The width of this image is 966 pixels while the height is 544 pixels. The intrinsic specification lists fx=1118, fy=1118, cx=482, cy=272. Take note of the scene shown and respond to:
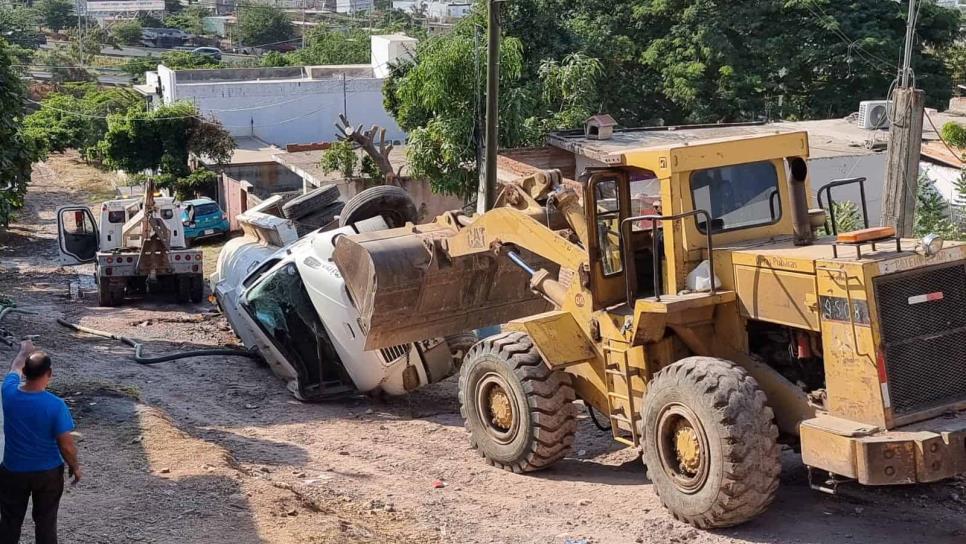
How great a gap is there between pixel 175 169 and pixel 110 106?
16.7 metres

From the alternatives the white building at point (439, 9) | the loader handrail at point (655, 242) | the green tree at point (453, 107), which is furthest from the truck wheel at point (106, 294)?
the white building at point (439, 9)

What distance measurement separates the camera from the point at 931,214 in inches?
716

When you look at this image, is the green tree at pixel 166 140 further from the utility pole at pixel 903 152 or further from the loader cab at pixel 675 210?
the loader cab at pixel 675 210

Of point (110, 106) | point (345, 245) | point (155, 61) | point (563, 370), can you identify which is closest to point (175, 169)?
point (110, 106)

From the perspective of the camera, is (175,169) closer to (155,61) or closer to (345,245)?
(345,245)

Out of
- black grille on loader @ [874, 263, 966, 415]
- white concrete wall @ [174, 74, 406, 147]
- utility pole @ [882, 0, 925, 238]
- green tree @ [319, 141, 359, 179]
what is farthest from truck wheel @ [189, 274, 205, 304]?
white concrete wall @ [174, 74, 406, 147]

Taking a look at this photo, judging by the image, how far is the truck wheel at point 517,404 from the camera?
9578 millimetres

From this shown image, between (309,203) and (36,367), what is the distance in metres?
11.1

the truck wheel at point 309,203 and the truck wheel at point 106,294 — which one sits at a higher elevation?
the truck wheel at point 309,203

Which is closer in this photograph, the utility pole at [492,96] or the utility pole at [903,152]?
the utility pole at [903,152]

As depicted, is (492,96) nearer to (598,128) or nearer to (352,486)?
(352,486)

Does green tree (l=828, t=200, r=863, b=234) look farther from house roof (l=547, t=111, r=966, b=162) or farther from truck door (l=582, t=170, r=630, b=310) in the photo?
truck door (l=582, t=170, r=630, b=310)

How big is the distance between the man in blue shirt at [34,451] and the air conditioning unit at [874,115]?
23.2m

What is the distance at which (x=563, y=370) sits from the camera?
9.73m
